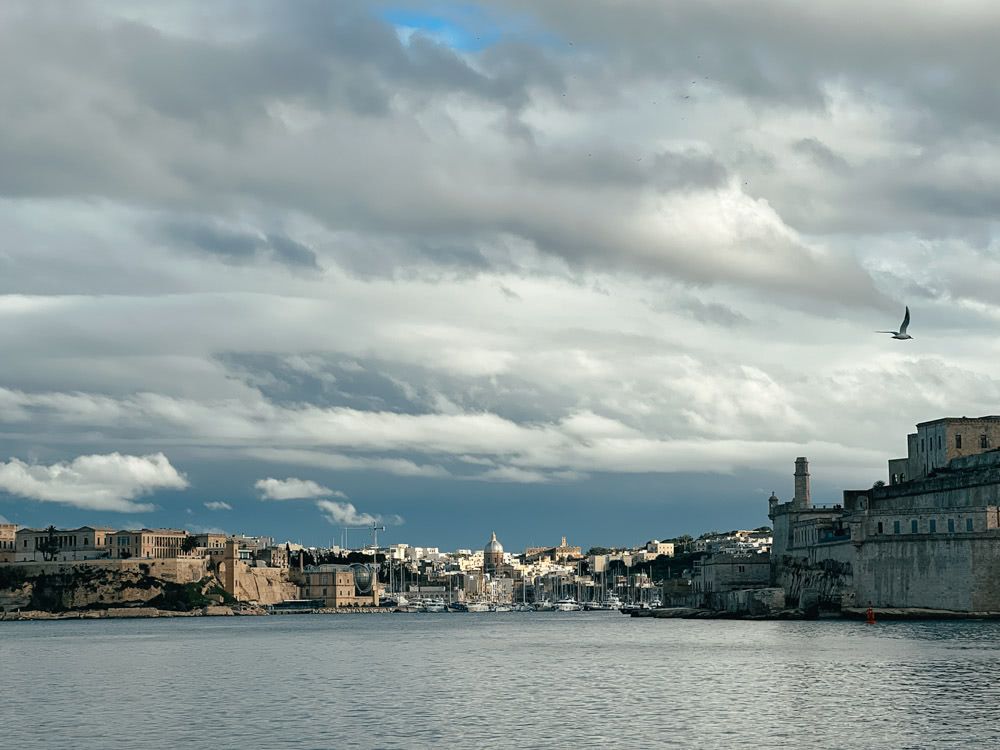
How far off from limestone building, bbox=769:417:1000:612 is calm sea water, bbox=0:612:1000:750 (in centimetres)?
1225

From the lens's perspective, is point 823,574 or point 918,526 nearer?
point 918,526

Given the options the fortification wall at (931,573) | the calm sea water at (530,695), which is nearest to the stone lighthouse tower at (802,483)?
the fortification wall at (931,573)

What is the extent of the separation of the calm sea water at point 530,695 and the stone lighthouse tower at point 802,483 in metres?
39.4

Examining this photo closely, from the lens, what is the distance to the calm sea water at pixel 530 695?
41.6 m

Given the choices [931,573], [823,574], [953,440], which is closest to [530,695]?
[931,573]

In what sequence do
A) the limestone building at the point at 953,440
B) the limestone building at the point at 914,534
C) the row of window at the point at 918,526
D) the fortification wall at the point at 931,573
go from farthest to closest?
the limestone building at the point at 953,440, the row of window at the point at 918,526, the limestone building at the point at 914,534, the fortification wall at the point at 931,573

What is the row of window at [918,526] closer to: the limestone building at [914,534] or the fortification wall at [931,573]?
the limestone building at [914,534]

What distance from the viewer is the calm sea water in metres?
41.6

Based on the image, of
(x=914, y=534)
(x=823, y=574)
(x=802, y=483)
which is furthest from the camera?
(x=802, y=483)

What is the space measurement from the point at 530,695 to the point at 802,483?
84106 mm

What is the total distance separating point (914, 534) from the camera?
109 metres

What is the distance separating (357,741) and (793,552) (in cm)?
9366

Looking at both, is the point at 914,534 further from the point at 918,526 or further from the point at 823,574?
the point at 823,574

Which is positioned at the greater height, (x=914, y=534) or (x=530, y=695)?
(x=914, y=534)
